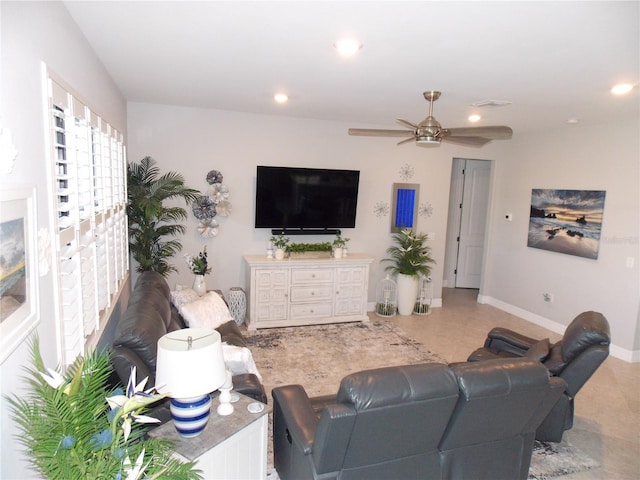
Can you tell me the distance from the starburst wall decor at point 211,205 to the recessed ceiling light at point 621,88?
4.12 meters

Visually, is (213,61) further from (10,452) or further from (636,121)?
(636,121)

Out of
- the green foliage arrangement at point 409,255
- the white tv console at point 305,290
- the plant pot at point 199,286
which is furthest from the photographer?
the green foliage arrangement at point 409,255

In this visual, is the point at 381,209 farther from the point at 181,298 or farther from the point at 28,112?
the point at 28,112

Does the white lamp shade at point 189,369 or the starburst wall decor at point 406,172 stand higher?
the starburst wall decor at point 406,172

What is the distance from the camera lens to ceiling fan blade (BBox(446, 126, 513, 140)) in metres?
2.95

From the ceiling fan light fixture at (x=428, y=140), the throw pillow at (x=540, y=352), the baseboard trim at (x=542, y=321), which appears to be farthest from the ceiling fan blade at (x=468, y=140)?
the baseboard trim at (x=542, y=321)

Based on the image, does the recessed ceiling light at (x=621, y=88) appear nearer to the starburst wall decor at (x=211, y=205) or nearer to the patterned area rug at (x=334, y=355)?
the patterned area rug at (x=334, y=355)

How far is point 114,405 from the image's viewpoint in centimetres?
126

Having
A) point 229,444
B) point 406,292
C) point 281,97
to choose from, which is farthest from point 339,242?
point 229,444

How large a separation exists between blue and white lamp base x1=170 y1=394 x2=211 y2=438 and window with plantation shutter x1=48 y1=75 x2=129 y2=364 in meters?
0.58

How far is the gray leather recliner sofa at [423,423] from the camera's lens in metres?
1.75

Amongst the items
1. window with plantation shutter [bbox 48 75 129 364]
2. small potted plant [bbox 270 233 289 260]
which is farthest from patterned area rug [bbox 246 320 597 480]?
window with plantation shutter [bbox 48 75 129 364]

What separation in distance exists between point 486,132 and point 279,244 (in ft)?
9.94

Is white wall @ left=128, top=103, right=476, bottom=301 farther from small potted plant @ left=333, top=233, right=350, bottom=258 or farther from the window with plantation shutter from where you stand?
the window with plantation shutter
